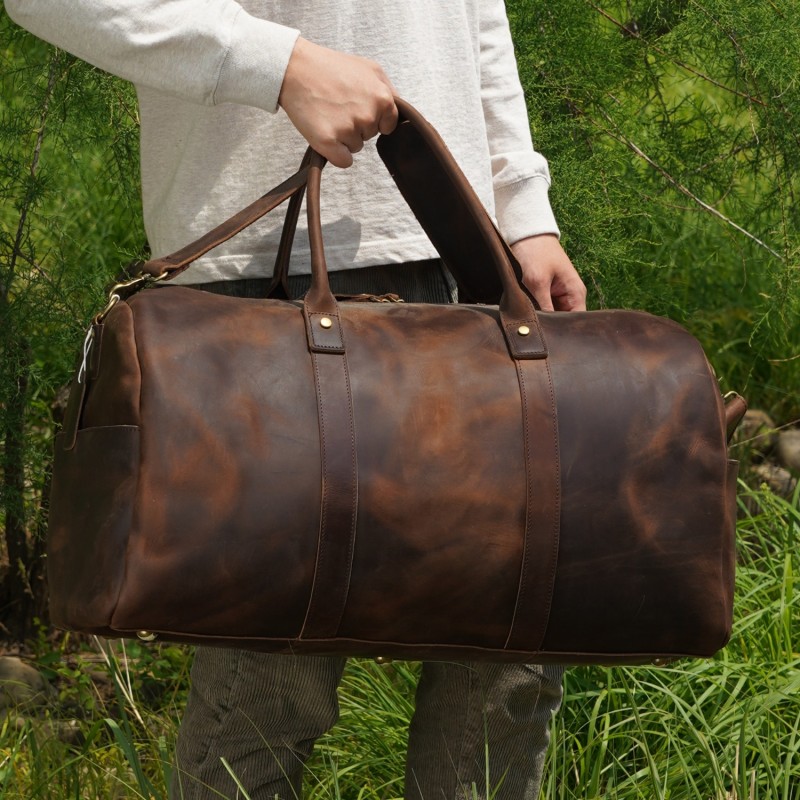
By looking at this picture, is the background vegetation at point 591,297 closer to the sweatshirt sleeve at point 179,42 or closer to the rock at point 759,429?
the rock at point 759,429

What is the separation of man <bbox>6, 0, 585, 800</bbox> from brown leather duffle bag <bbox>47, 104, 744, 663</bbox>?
68 mm

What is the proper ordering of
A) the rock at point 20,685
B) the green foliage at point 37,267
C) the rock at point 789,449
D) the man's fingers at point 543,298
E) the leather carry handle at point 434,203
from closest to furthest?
the leather carry handle at point 434,203 < the man's fingers at point 543,298 < the green foliage at point 37,267 < the rock at point 20,685 < the rock at point 789,449

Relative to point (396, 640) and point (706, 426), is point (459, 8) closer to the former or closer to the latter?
point (706, 426)

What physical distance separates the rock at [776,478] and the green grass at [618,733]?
85cm

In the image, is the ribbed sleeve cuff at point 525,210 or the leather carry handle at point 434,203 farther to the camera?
the ribbed sleeve cuff at point 525,210

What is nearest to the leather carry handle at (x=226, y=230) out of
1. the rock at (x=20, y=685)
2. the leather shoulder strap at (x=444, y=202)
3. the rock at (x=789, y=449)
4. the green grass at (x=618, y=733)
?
the leather shoulder strap at (x=444, y=202)

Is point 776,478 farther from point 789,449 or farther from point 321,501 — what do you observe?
point 321,501

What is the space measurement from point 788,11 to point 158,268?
170 cm

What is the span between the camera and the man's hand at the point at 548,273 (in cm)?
156

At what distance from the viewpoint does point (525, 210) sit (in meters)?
1.58

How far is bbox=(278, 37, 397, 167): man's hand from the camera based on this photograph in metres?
1.21

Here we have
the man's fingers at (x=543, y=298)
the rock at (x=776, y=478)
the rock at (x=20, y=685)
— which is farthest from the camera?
the rock at (x=776, y=478)

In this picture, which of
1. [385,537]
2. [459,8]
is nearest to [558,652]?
[385,537]

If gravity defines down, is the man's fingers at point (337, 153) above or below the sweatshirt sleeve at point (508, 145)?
above
